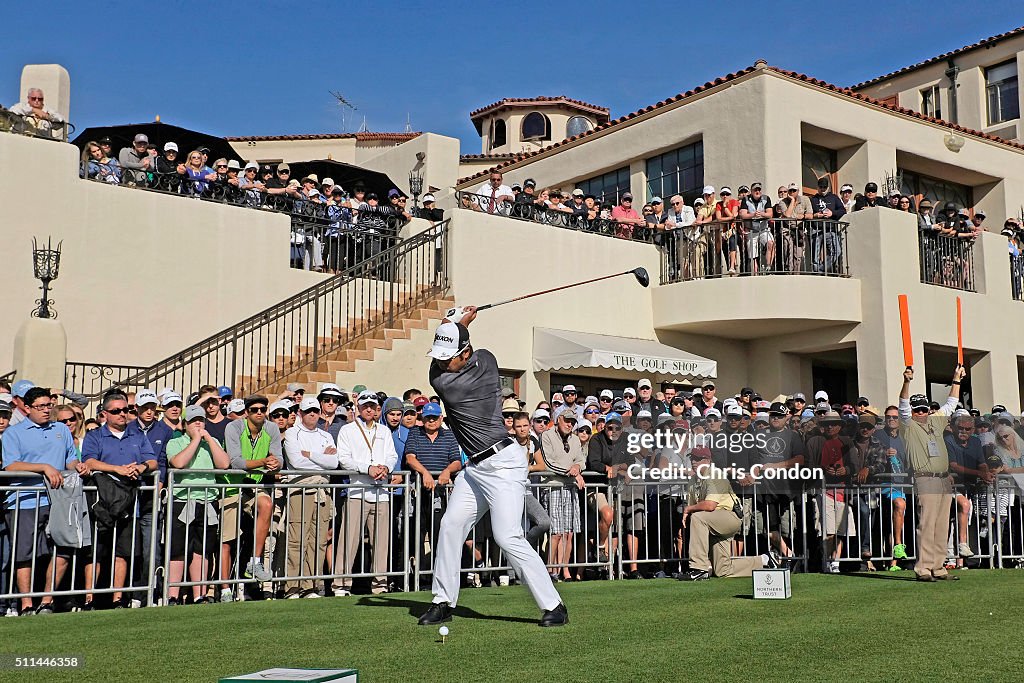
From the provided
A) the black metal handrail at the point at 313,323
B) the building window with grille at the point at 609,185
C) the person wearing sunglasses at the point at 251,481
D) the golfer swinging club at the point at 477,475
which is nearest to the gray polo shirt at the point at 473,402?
the golfer swinging club at the point at 477,475

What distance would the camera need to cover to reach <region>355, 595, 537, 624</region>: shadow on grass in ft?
26.4

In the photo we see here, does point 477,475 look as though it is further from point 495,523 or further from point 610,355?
point 610,355

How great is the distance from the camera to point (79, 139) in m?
21.8

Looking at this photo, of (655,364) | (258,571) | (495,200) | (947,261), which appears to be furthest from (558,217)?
(258,571)

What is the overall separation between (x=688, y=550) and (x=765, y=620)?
163 inches

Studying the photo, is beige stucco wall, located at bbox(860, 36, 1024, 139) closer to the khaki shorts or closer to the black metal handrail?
the black metal handrail

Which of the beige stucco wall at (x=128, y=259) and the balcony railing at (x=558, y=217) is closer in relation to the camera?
the beige stucco wall at (x=128, y=259)

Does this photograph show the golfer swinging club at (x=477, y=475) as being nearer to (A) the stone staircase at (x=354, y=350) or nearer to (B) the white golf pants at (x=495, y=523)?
(B) the white golf pants at (x=495, y=523)

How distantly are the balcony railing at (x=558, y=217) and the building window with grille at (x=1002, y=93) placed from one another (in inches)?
599

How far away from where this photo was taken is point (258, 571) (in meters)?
9.84

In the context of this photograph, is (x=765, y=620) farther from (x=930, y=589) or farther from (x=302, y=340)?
(x=302, y=340)

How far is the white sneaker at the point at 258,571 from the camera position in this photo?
9.81 meters

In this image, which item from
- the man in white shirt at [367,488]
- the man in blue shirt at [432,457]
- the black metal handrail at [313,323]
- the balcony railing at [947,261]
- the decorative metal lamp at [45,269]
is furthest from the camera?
the balcony railing at [947,261]

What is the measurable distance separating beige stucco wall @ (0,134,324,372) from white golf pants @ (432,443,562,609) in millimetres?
9927
